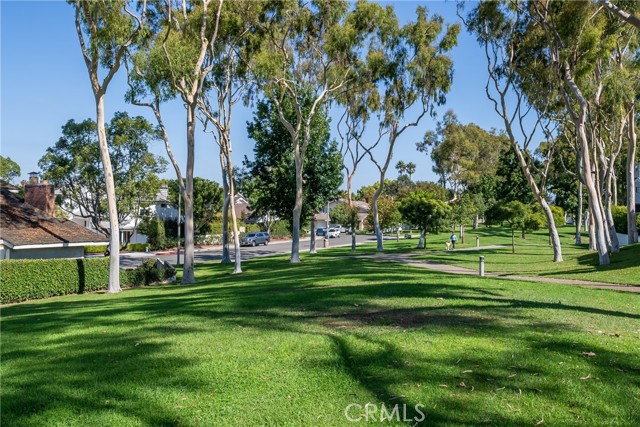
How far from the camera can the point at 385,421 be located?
508cm

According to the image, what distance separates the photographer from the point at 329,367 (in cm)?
639

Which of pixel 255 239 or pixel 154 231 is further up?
pixel 154 231

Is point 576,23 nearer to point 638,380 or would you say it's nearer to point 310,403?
point 638,380

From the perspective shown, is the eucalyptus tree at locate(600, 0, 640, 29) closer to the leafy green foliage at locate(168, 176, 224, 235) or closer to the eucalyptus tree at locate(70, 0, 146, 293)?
the eucalyptus tree at locate(70, 0, 146, 293)

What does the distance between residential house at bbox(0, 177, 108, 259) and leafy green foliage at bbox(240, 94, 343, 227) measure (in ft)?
41.9

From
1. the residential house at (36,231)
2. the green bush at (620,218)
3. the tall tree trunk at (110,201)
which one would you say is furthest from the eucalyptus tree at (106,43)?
the green bush at (620,218)

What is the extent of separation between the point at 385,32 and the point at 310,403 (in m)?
32.6

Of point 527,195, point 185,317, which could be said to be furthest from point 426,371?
point 527,195

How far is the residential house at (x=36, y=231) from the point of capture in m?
23.8

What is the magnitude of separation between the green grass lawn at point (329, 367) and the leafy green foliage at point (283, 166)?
26.7 m

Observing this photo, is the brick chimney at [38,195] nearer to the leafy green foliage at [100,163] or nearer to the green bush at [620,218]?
the leafy green foliage at [100,163]

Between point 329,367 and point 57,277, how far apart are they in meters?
18.6

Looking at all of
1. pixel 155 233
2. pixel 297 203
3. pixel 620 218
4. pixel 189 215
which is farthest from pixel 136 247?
pixel 620 218

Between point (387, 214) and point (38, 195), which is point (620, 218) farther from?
point (38, 195)
